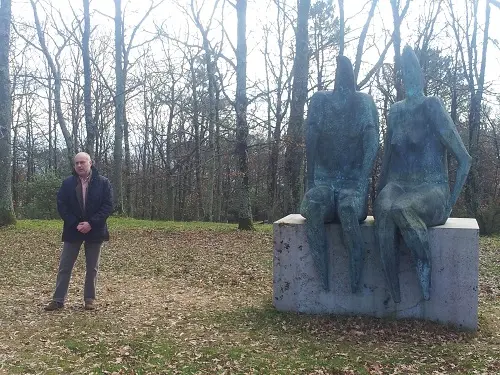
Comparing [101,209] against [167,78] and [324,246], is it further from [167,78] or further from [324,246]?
[167,78]

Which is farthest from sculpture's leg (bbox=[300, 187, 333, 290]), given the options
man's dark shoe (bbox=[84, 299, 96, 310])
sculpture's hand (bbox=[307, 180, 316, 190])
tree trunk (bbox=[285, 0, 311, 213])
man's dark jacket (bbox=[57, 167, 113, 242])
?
tree trunk (bbox=[285, 0, 311, 213])

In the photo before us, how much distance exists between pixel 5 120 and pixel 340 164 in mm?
11234

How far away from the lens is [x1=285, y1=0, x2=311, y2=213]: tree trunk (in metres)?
13.8

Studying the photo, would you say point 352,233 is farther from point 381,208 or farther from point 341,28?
point 341,28

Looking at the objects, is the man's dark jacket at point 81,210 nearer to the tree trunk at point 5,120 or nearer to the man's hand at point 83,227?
the man's hand at point 83,227

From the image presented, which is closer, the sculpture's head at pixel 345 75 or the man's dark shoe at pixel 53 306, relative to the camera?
the sculpture's head at pixel 345 75

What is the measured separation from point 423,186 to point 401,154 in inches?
16.6

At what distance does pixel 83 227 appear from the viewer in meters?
5.61

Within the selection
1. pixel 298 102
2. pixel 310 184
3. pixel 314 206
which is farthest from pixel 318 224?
pixel 298 102

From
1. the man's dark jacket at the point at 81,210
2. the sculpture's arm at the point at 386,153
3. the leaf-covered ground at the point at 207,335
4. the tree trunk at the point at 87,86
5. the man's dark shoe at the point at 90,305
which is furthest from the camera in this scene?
the tree trunk at the point at 87,86

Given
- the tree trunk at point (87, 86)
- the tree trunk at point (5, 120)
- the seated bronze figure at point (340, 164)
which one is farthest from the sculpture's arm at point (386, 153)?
the tree trunk at point (87, 86)

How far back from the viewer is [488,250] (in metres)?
11.3

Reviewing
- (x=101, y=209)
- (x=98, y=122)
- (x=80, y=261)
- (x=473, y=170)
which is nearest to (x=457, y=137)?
(x=101, y=209)

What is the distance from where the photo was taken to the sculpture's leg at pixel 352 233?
523cm
